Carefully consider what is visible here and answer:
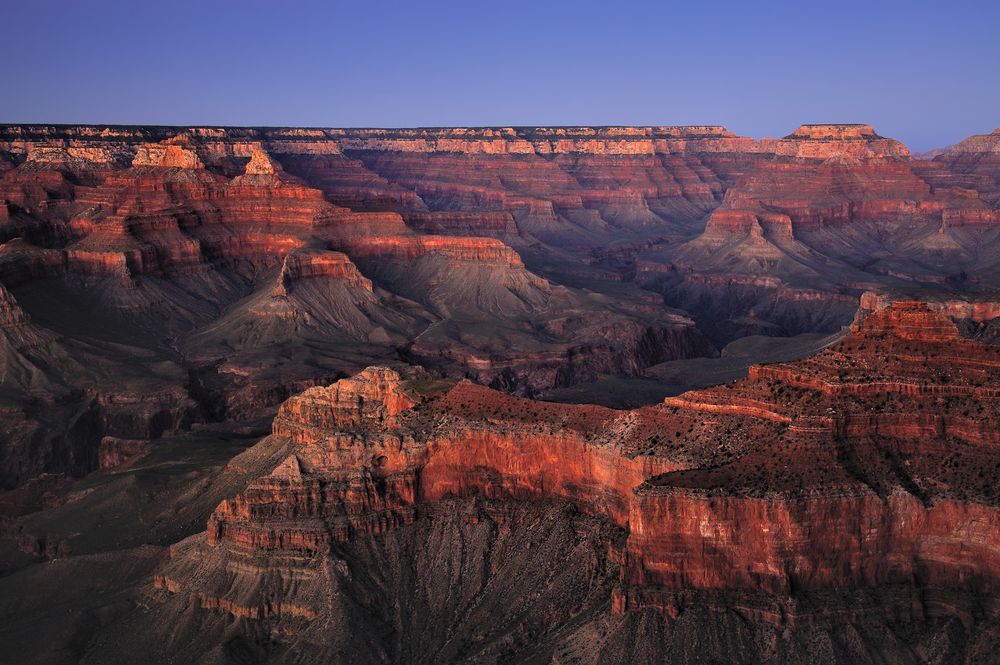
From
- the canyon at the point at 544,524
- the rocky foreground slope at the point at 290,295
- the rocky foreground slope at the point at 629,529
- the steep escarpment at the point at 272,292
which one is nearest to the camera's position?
the rocky foreground slope at the point at 629,529

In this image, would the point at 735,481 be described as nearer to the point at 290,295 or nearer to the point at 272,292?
the point at 290,295

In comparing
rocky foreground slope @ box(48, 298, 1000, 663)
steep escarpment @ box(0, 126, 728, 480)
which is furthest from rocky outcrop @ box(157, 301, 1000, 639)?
steep escarpment @ box(0, 126, 728, 480)

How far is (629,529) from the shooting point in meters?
49.2

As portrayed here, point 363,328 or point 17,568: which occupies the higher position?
point 363,328

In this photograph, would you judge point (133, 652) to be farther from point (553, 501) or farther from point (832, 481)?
point (832, 481)

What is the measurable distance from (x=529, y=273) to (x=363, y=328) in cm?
2852

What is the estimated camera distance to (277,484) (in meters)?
54.9

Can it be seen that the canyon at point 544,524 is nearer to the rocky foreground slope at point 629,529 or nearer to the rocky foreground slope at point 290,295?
the rocky foreground slope at point 629,529

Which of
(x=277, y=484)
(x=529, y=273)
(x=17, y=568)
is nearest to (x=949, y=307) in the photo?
(x=529, y=273)

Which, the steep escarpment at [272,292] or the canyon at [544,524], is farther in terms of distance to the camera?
the steep escarpment at [272,292]

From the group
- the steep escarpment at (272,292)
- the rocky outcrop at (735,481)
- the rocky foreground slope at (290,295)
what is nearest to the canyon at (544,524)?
the rocky outcrop at (735,481)

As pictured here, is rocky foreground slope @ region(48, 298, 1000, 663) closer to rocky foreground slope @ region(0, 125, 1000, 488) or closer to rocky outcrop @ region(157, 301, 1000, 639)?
rocky outcrop @ region(157, 301, 1000, 639)

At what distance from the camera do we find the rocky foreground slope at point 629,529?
43.8m

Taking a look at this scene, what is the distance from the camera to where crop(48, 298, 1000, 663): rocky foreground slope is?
43.8 m
